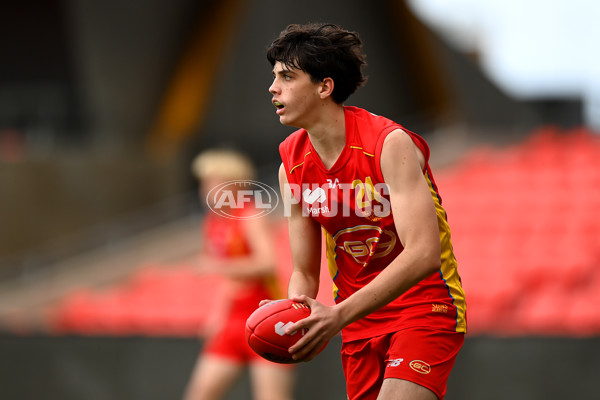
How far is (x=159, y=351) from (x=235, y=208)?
7.80 ft

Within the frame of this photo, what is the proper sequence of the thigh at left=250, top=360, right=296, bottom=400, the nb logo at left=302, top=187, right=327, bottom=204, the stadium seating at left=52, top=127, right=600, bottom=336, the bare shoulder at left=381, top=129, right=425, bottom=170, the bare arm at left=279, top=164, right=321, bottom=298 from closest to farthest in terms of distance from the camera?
the bare shoulder at left=381, top=129, right=425, bottom=170 → the nb logo at left=302, top=187, right=327, bottom=204 → the bare arm at left=279, top=164, right=321, bottom=298 → the thigh at left=250, top=360, right=296, bottom=400 → the stadium seating at left=52, top=127, right=600, bottom=336

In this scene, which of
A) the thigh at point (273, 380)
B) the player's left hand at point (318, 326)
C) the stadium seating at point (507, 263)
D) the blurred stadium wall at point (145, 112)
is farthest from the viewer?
the blurred stadium wall at point (145, 112)

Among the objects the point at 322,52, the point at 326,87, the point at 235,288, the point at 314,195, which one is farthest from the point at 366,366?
the point at 235,288

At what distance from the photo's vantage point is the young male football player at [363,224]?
10.0ft

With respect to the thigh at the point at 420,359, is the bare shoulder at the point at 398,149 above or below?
above

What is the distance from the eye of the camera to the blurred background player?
17.9 feet

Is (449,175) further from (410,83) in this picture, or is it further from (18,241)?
(18,241)

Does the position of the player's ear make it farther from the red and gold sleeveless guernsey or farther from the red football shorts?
the red football shorts

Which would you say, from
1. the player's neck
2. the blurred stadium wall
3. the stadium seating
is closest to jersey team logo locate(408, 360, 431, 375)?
the player's neck

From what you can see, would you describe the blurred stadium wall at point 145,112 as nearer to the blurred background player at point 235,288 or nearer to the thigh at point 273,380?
the blurred background player at point 235,288

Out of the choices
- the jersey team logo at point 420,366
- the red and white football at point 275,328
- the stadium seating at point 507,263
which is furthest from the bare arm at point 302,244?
the stadium seating at point 507,263

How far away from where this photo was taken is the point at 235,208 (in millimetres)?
5746

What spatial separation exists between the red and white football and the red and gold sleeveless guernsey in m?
0.35

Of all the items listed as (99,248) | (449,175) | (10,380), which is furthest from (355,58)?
(449,175)
